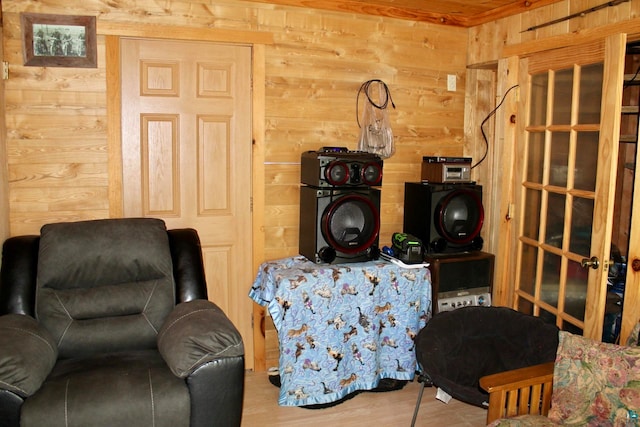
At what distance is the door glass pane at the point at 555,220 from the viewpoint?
294cm

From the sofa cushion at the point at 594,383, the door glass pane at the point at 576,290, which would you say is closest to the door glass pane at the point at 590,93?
the door glass pane at the point at 576,290

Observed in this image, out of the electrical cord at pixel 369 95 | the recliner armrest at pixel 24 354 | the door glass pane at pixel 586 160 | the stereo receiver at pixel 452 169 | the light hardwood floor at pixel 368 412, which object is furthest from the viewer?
the electrical cord at pixel 369 95

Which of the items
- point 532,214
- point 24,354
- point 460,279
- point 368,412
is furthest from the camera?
point 460,279

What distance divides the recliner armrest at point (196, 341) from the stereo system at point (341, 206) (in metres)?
0.83

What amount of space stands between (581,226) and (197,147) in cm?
208

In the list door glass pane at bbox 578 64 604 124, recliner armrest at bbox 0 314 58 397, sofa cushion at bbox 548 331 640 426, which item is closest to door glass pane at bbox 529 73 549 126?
door glass pane at bbox 578 64 604 124

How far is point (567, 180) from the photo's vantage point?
2.88m

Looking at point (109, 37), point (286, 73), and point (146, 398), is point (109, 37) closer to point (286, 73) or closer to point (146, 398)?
point (286, 73)

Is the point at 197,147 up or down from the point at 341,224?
up

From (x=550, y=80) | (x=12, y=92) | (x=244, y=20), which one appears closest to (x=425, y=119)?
(x=550, y=80)

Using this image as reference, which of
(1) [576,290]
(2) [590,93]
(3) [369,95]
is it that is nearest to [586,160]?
(2) [590,93]

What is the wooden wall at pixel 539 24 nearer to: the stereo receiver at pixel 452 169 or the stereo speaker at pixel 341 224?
the stereo receiver at pixel 452 169

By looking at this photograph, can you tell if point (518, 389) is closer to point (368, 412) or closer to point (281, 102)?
point (368, 412)

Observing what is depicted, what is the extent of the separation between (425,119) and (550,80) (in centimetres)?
90
